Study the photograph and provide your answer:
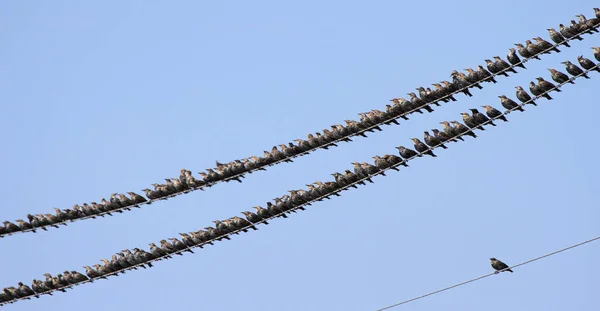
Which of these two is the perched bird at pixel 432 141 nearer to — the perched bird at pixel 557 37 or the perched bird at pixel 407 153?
the perched bird at pixel 407 153

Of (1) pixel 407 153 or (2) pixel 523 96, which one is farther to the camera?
(1) pixel 407 153

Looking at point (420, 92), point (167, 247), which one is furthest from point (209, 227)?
point (420, 92)

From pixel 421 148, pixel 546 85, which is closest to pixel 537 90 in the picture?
pixel 546 85

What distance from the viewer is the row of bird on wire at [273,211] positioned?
51188 millimetres

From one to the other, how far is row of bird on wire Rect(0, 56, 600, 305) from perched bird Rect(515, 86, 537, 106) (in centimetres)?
5

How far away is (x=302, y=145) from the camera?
5662 cm

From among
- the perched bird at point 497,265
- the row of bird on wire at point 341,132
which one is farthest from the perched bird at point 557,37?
the perched bird at point 497,265

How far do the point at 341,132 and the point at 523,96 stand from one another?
7576 millimetres

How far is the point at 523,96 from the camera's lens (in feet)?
163

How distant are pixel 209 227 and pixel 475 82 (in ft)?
37.9

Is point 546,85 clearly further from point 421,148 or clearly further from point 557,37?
point 421,148

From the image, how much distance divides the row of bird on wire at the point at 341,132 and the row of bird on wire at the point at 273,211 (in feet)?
2.82

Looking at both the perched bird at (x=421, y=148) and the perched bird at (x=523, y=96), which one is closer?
the perched bird at (x=523, y=96)

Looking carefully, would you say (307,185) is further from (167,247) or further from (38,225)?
(38,225)
